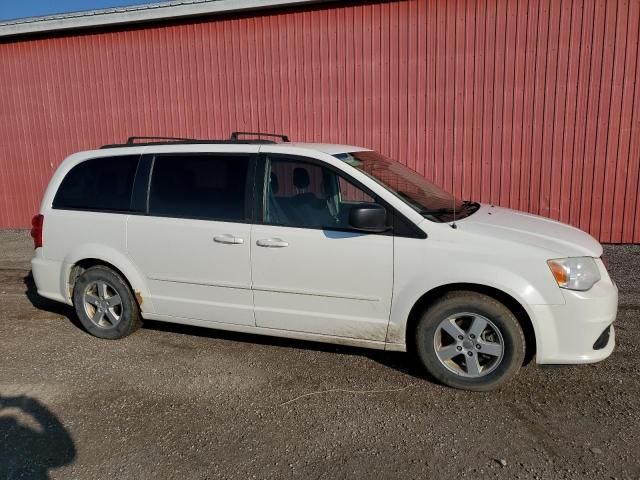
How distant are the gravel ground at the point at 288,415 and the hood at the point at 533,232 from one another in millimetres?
946

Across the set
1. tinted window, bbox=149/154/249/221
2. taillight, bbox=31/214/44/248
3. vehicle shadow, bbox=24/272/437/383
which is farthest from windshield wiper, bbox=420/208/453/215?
taillight, bbox=31/214/44/248

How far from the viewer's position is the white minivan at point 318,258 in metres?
3.40

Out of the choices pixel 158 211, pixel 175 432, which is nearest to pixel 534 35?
pixel 158 211

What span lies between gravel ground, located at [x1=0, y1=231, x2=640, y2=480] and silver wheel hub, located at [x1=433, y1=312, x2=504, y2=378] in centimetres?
18

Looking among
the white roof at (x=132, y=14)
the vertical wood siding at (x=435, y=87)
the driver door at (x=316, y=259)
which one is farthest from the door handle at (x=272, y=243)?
the white roof at (x=132, y=14)

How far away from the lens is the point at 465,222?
3672 millimetres

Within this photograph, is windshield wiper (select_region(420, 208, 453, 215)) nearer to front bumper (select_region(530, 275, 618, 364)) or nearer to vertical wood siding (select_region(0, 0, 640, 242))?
front bumper (select_region(530, 275, 618, 364))

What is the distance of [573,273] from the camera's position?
3344mm

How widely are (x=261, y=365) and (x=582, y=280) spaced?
7.74ft

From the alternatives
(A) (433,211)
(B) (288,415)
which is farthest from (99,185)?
(A) (433,211)

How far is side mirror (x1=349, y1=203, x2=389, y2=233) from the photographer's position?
3475 millimetres

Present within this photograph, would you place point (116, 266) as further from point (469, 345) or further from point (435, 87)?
point (435, 87)

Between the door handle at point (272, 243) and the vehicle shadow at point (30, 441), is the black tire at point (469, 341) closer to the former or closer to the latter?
the door handle at point (272, 243)

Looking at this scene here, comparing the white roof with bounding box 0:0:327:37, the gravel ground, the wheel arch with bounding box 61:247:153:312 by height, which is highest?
the white roof with bounding box 0:0:327:37
